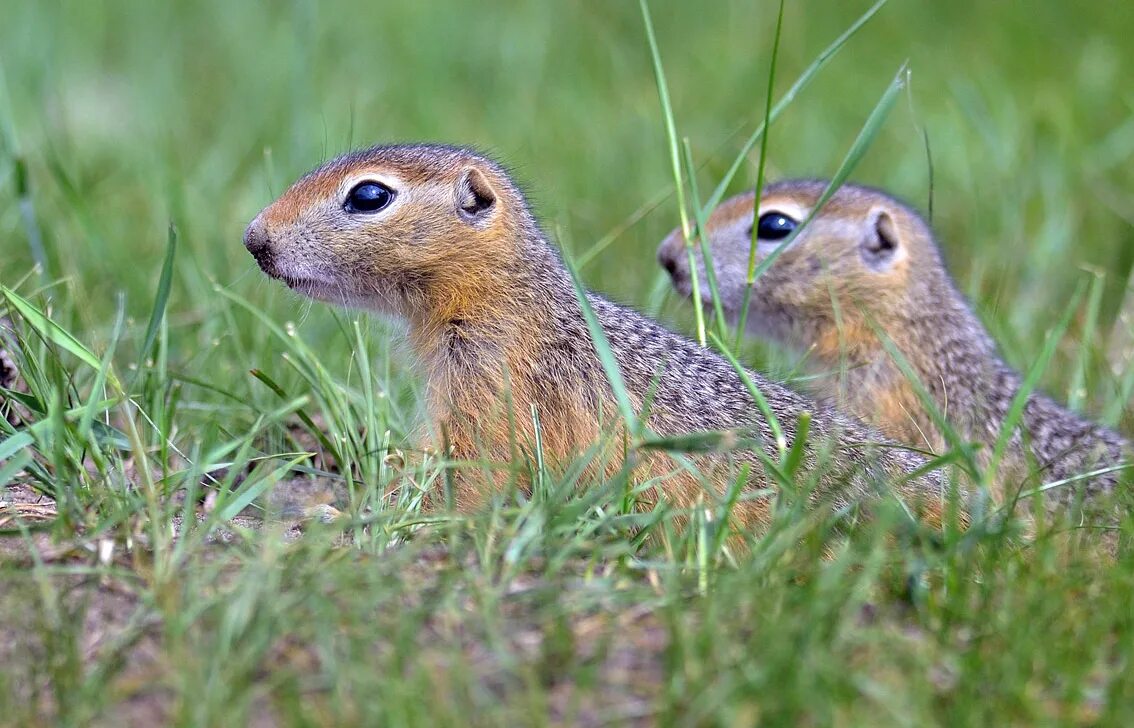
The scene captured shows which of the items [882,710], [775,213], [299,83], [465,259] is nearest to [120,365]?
[465,259]

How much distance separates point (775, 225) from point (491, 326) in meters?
1.81

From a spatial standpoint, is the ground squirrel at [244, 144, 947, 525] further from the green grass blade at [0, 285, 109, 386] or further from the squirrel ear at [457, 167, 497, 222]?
the green grass blade at [0, 285, 109, 386]

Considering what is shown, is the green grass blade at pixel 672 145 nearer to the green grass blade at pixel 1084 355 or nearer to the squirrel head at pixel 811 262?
the squirrel head at pixel 811 262

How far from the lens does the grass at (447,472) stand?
2.73 metres

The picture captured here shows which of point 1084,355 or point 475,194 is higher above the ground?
point 475,194

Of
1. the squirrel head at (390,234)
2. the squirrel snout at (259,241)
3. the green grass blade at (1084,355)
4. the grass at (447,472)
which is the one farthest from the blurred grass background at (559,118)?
the squirrel snout at (259,241)

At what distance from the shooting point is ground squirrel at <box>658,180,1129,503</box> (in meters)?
5.67

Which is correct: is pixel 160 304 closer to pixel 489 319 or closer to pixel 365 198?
pixel 365 198

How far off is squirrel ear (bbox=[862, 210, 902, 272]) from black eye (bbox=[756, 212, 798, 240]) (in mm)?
361

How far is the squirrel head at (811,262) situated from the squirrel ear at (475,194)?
1.33 metres

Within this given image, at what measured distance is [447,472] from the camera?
3.94 metres

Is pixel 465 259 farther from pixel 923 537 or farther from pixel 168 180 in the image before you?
pixel 168 180

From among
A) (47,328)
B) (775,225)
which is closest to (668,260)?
(775,225)

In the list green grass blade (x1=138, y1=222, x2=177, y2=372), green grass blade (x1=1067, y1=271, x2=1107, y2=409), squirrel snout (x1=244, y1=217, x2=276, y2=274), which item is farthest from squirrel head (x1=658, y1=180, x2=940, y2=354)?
green grass blade (x1=138, y1=222, x2=177, y2=372)
